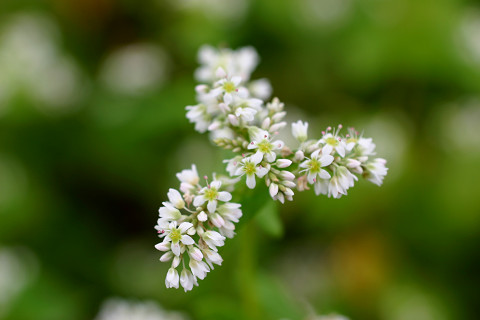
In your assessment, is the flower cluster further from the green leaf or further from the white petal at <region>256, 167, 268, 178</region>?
the green leaf

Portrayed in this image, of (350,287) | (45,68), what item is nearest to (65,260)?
(45,68)

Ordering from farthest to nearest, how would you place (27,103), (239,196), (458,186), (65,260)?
(27,103) < (65,260) < (458,186) < (239,196)

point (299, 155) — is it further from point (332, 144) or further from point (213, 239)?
point (213, 239)

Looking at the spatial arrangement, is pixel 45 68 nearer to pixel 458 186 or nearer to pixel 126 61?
pixel 126 61

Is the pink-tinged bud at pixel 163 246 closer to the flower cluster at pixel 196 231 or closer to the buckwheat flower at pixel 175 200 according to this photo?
the flower cluster at pixel 196 231

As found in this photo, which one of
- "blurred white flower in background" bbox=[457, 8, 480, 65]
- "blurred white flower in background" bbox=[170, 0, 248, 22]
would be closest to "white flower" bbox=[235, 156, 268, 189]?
"blurred white flower in background" bbox=[170, 0, 248, 22]

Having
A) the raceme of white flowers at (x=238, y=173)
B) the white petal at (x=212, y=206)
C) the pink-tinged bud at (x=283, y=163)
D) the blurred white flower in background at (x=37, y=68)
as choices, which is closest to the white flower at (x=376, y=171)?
the raceme of white flowers at (x=238, y=173)

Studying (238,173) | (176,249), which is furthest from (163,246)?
(238,173)
